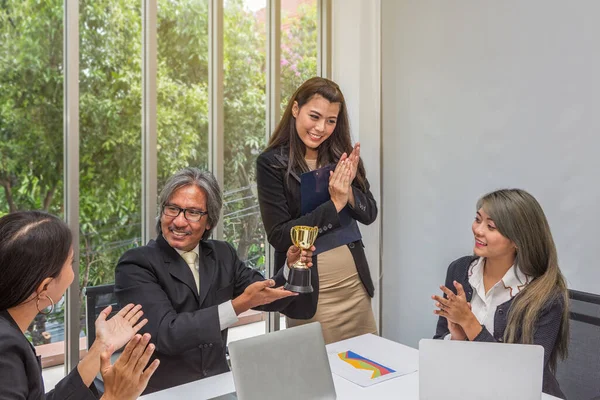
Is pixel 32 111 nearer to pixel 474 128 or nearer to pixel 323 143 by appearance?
pixel 323 143

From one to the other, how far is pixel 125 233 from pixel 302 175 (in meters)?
0.90

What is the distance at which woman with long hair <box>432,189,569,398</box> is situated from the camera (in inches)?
75.5

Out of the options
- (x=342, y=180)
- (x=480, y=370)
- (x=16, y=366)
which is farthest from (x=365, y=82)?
(x=16, y=366)

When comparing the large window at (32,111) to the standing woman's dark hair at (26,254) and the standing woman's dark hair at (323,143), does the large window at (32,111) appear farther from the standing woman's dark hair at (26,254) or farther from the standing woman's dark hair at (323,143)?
the standing woman's dark hair at (26,254)

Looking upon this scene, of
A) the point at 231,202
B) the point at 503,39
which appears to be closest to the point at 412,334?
the point at 231,202

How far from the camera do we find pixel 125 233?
2688 mm

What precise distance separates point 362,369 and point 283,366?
0.44 m

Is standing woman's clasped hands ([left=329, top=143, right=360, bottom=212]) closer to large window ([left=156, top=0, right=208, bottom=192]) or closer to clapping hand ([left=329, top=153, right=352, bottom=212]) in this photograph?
clapping hand ([left=329, top=153, right=352, bottom=212])

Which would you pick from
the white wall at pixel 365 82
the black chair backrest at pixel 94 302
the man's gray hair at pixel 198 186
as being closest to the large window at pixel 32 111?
the black chair backrest at pixel 94 302

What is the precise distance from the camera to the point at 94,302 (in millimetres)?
2229

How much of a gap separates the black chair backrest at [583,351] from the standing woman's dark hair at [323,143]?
0.99m

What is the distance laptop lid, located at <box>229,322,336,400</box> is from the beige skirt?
0.90 metres

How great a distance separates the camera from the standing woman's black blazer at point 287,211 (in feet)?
7.85

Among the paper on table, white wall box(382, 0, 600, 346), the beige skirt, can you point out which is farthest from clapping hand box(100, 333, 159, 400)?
white wall box(382, 0, 600, 346)
